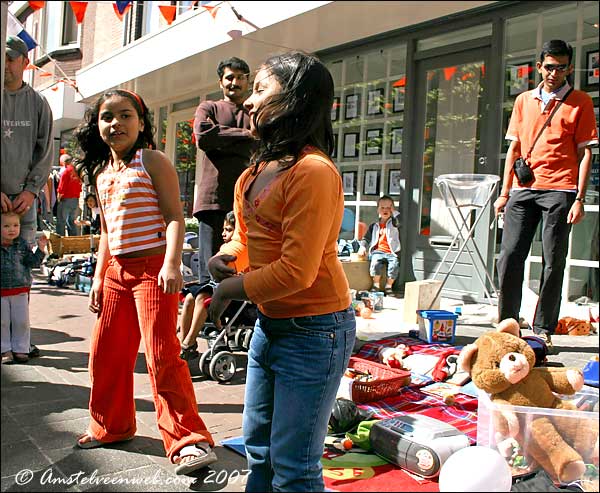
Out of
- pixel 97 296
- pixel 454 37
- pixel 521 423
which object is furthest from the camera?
pixel 454 37

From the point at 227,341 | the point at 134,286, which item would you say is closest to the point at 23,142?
the point at 134,286

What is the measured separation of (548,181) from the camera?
4406mm

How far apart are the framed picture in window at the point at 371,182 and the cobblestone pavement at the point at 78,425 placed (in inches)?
133

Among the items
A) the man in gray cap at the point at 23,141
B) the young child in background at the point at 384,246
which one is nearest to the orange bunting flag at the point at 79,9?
the man in gray cap at the point at 23,141

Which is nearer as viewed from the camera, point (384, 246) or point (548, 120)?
point (548, 120)

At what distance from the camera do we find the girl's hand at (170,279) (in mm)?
2645

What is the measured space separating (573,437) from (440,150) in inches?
212

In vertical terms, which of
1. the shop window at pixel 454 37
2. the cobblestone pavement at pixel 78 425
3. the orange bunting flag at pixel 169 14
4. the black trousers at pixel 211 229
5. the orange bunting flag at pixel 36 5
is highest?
the orange bunting flag at pixel 169 14

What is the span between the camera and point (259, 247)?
1.88 metres

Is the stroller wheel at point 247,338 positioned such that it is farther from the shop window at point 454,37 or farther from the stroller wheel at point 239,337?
the shop window at point 454,37

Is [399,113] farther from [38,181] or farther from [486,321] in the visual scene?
[38,181]

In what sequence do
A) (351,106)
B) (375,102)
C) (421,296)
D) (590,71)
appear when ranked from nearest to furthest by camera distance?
(421,296)
(590,71)
(375,102)
(351,106)

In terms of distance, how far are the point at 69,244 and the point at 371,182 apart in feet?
12.9

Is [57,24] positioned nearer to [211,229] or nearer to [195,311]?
[211,229]
